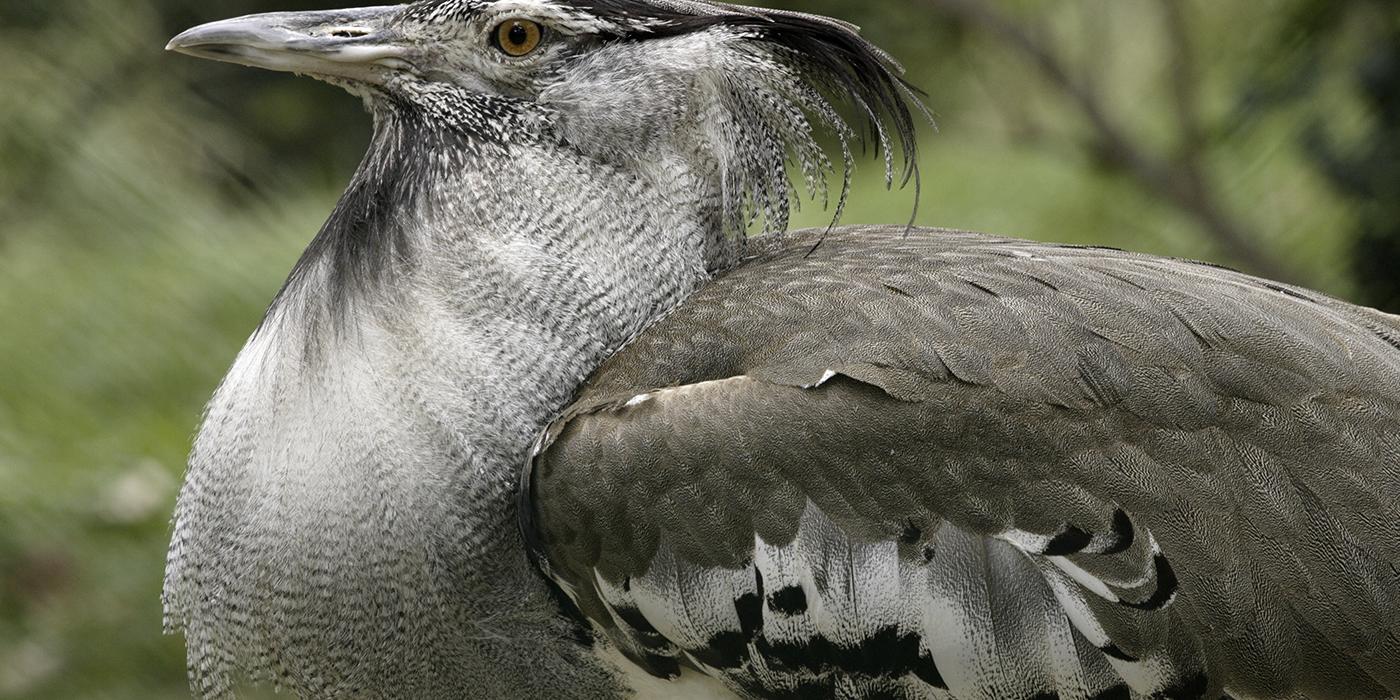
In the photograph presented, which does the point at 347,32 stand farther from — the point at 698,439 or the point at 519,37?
the point at 698,439

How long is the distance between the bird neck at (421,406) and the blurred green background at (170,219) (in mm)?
1604

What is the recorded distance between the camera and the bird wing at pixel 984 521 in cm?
204

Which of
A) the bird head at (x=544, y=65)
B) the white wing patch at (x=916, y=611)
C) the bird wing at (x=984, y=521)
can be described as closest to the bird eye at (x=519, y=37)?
the bird head at (x=544, y=65)

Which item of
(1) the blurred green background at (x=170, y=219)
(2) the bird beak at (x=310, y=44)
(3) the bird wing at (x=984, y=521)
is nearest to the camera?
(3) the bird wing at (x=984, y=521)

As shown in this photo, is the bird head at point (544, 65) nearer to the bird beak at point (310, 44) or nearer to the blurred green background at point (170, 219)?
the bird beak at point (310, 44)

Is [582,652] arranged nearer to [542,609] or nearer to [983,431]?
[542,609]

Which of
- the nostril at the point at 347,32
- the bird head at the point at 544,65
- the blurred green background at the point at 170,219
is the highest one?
the nostril at the point at 347,32

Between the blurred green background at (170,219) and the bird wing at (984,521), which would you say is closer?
the bird wing at (984,521)

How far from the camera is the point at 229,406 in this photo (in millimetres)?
2254

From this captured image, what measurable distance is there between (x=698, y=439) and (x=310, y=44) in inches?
31.7

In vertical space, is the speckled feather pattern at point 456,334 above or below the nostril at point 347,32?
below

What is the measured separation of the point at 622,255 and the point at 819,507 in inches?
19.3

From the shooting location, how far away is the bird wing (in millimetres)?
2045

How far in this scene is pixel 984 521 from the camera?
2045mm
